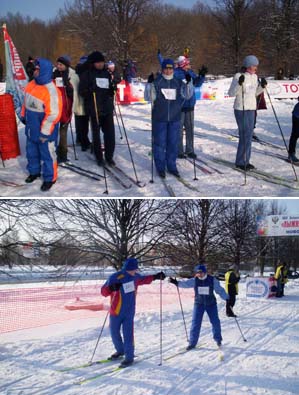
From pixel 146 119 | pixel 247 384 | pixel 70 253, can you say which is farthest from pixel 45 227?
pixel 247 384

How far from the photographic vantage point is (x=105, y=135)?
5.58 m

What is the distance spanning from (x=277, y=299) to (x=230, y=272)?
2197mm

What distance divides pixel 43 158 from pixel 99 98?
3.81 feet

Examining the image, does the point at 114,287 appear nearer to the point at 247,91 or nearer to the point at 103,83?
the point at 103,83

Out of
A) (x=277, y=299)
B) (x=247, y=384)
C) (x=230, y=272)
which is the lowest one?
(x=277, y=299)

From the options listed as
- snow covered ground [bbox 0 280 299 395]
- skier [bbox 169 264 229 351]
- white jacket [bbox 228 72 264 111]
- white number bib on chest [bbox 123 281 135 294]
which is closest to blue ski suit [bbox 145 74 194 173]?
white jacket [bbox 228 72 264 111]

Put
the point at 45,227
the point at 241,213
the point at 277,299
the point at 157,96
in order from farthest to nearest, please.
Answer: the point at 241,213, the point at 277,299, the point at 45,227, the point at 157,96

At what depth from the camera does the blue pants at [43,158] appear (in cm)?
479

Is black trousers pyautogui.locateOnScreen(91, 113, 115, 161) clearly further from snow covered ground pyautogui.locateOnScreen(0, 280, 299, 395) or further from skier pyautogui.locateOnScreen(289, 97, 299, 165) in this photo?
skier pyautogui.locateOnScreen(289, 97, 299, 165)

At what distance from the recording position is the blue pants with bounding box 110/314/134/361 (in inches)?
174

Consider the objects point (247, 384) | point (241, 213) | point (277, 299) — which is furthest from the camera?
point (241, 213)

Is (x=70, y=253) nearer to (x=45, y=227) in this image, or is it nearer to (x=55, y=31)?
(x=45, y=227)

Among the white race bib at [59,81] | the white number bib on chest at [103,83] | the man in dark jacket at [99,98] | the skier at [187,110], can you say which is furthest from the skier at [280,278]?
the white race bib at [59,81]

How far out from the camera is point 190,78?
556 centimetres
